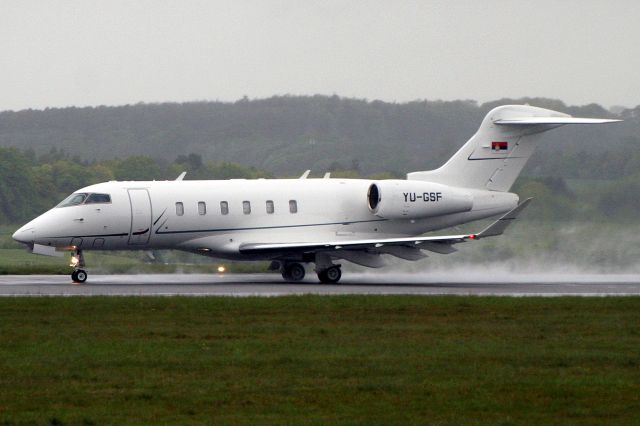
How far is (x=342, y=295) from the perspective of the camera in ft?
81.4

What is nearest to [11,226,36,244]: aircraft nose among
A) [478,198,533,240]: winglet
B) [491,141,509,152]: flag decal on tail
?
[478,198,533,240]: winglet

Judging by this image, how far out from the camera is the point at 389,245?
1224 inches

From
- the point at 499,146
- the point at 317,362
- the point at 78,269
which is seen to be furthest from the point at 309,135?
the point at 317,362

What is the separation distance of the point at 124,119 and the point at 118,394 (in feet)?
199

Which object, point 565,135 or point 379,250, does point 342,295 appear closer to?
point 379,250

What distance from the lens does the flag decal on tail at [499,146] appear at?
3528cm

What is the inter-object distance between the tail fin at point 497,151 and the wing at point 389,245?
3.95 m

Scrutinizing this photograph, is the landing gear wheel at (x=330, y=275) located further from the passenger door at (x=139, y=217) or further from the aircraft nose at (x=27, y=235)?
the aircraft nose at (x=27, y=235)

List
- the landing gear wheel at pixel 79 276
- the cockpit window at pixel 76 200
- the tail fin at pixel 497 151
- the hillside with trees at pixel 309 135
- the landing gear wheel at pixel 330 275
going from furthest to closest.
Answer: the hillside with trees at pixel 309 135 < the tail fin at pixel 497 151 < the landing gear wheel at pixel 330 275 < the cockpit window at pixel 76 200 < the landing gear wheel at pixel 79 276

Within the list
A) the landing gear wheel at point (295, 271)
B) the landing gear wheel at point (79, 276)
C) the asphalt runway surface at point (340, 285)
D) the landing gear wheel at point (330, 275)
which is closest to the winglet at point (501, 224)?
the asphalt runway surface at point (340, 285)

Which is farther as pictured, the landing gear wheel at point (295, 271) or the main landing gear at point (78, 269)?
the landing gear wheel at point (295, 271)

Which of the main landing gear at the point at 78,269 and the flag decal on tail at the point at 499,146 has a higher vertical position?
the flag decal on tail at the point at 499,146

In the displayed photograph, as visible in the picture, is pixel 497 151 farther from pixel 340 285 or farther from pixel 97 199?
pixel 97 199

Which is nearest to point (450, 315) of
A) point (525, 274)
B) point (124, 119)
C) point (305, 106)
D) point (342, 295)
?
point (342, 295)
